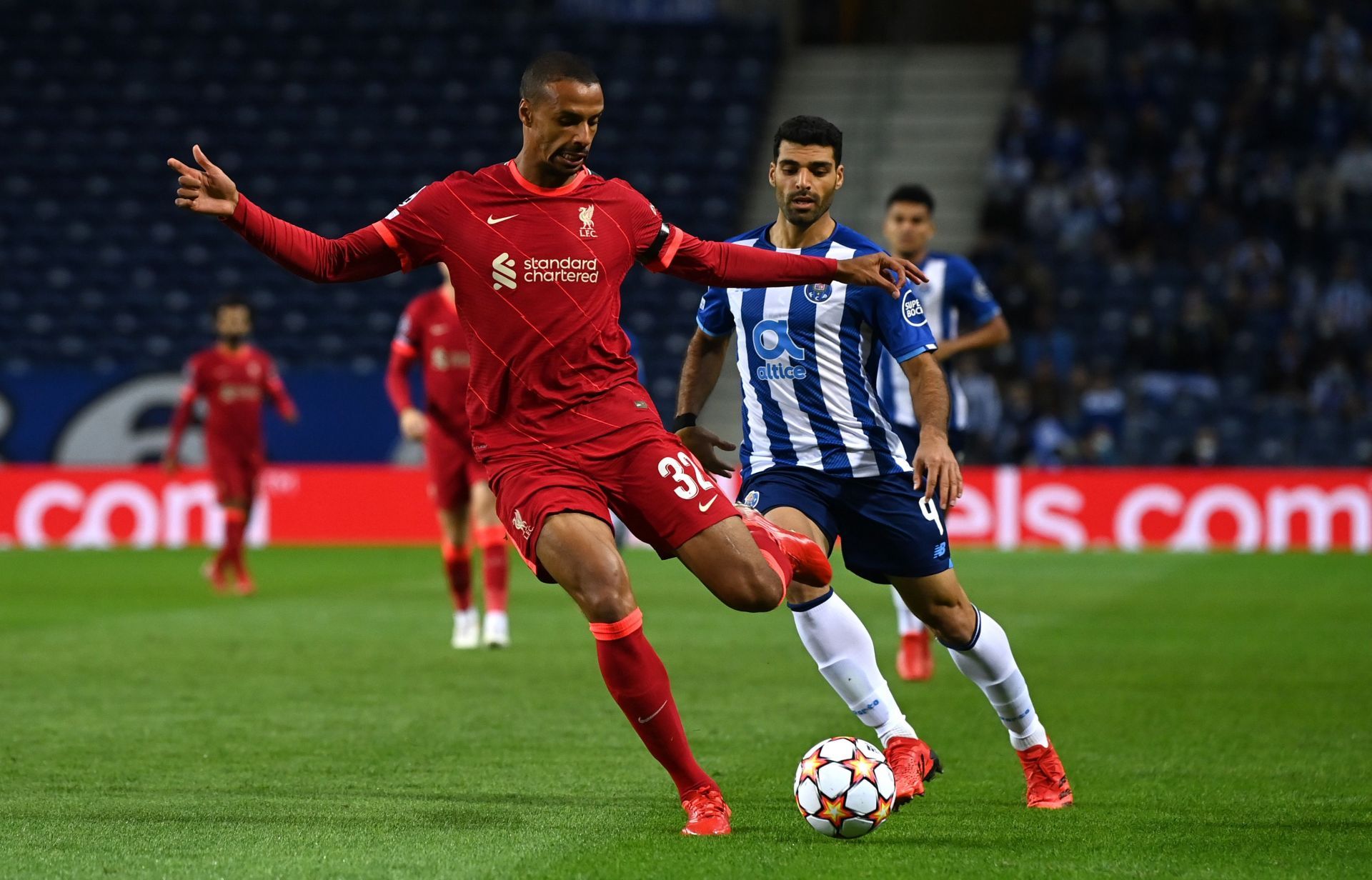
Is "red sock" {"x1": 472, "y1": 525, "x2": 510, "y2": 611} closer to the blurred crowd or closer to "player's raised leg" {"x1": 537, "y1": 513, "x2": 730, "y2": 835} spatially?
"player's raised leg" {"x1": 537, "y1": 513, "x2": 730, "y2": 835}

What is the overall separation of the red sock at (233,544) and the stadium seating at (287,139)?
25.8ft

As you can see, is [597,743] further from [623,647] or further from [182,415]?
[182,415]

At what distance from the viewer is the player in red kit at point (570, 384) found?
5195 millimetres

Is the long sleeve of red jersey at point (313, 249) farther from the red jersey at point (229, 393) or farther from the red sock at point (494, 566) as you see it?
the red jersey at point (229, 393)

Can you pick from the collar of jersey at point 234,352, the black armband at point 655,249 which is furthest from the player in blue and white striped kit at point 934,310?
the collar of jersey at point 234,352

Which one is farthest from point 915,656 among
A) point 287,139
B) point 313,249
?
point 287,139

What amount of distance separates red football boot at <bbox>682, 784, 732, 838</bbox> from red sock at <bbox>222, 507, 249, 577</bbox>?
32.4ft

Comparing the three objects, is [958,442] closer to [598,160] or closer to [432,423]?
[432,423]

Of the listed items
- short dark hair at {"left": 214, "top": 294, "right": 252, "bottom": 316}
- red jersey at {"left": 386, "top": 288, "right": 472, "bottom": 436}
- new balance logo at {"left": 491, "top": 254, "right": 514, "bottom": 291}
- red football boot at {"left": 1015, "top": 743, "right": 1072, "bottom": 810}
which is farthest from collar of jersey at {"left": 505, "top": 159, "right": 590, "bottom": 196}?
short dark hair at {"left": 214, "top": 294, "right": 252, "bottom": 316}

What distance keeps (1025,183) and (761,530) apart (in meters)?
18.9

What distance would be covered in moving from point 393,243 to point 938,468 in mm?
1752

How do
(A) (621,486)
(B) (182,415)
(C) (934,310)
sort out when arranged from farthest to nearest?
(B) (182,415) < (C) (934,310) < (A) (621,486)

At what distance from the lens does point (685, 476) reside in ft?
17.6

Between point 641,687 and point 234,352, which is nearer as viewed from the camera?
point 641,687
